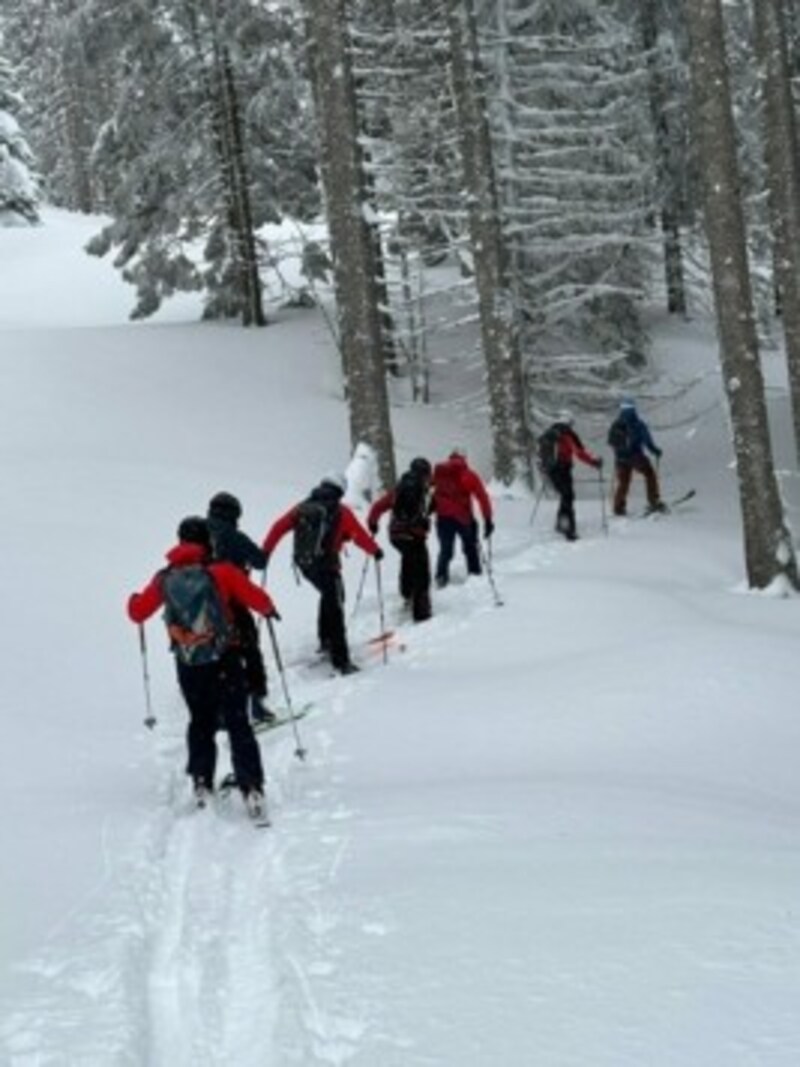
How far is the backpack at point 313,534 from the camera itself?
11.6 m

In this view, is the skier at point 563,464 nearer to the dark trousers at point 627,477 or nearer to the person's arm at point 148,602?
the dark trousers at point 627,477

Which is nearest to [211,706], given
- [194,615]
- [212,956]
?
[194,615]

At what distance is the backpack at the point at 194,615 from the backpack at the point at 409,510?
5458 millimetres

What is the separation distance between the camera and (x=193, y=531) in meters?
8.05

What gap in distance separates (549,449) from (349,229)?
4.24 meters

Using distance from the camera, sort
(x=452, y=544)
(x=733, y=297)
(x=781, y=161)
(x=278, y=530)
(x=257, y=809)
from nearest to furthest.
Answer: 1. (x=257, y=809)
2. (x=278, y=530)
3. (x=733, y=297)
4. (x=452, y=544)
5. (x=781, y=161)

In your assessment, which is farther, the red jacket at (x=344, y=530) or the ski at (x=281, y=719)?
the red jacket at (x=344, y=530)

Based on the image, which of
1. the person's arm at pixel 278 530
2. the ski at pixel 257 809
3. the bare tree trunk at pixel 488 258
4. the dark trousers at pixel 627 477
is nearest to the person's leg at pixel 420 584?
the person's arm at pixel 278 530

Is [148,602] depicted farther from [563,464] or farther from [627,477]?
[627,477]

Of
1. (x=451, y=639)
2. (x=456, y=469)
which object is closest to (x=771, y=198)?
(x=456, y=469)

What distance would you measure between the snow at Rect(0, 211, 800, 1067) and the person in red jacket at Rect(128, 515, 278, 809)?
0.34m

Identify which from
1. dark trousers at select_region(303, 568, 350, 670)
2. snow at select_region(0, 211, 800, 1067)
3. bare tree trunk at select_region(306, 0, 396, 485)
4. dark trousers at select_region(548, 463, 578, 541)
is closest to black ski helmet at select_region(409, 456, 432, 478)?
snow at select_region(0, 211, 800, 1067)

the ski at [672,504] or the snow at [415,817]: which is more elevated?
the ski at [672,504]

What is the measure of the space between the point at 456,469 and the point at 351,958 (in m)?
9.78
